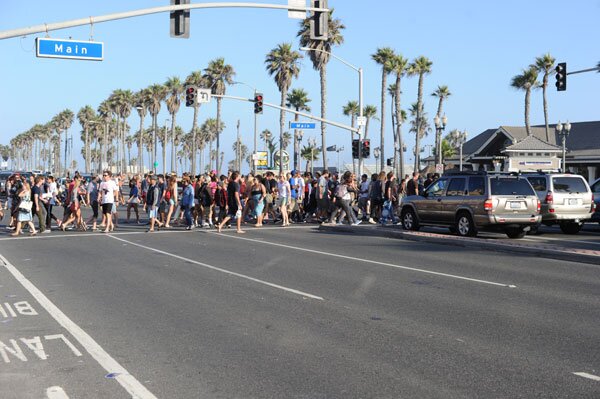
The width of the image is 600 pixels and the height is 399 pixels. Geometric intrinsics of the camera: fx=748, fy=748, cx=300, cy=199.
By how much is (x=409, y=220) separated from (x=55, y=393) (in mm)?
17241

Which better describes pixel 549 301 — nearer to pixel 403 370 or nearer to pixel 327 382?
pixel 403 370

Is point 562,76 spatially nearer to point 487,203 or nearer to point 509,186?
point 509,186

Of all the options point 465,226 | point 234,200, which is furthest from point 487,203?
point 234,200

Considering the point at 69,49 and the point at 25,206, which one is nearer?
the point at 69,49

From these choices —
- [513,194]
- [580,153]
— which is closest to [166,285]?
[513,194]

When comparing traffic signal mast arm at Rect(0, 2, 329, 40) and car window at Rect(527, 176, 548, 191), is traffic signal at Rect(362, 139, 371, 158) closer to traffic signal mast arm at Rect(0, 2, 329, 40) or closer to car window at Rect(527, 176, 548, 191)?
car window at Rect(527, 176, 548, 191)

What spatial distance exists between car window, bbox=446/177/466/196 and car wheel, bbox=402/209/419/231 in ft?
5.64

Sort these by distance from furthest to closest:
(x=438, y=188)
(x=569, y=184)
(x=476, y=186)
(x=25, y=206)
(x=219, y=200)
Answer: (x=219, y=200) < (x=25, y=206) < (x=569, y=184) < (x=438, y=188) < (x=476, y=186)

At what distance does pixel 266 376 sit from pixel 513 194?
1441cm

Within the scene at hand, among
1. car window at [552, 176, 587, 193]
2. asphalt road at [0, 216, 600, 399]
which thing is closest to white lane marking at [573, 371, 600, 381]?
asphalt road at [0, 216, 600, 399]

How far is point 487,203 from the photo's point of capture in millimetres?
19234

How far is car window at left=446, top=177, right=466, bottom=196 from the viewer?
20.2 m

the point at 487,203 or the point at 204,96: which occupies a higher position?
the point at 204,96

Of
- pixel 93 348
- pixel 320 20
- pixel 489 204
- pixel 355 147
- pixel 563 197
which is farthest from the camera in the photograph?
pixel 355 147
